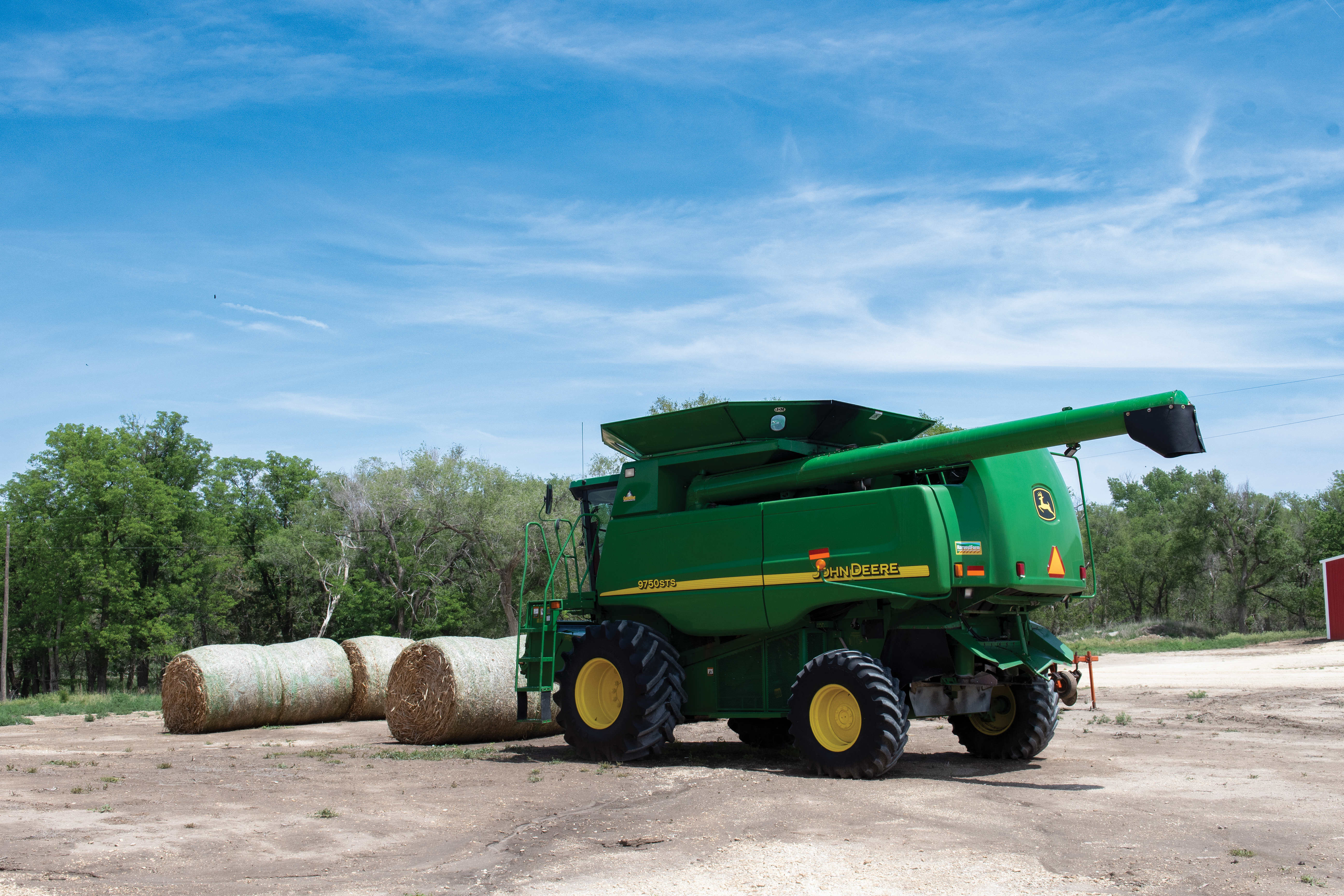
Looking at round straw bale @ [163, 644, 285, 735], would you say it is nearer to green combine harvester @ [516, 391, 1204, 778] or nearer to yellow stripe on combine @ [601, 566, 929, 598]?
green combine harvester @ [516, 391, 1204, 778]

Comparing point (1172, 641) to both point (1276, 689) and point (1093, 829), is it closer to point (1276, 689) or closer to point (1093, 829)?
point (1276, 689)

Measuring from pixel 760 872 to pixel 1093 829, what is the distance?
2.80m

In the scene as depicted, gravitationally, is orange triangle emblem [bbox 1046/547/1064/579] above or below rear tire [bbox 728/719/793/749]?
above

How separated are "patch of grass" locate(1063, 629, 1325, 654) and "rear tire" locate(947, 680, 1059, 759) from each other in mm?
28182

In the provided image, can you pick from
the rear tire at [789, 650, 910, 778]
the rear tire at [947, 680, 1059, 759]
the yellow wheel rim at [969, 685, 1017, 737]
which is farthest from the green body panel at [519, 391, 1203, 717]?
the rear tire at [789, 650, 910, 778]

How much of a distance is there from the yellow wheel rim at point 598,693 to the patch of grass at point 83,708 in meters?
11.8

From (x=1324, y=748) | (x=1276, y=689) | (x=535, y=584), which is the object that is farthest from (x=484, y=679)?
(x=535, y=584)

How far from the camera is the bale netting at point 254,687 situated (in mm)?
16766

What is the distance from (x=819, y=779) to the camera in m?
10.1

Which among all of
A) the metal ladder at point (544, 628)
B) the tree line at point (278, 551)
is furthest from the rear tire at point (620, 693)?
the tree line at point (278, 551)

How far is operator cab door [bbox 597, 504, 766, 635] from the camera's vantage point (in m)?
11.5

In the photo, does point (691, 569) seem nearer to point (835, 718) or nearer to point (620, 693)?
point (620, 693)

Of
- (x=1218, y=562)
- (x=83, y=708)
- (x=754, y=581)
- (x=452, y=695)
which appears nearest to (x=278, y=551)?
(x=83, y=708)

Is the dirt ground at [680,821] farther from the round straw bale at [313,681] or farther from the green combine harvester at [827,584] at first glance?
the round straw bale at [313,681]
